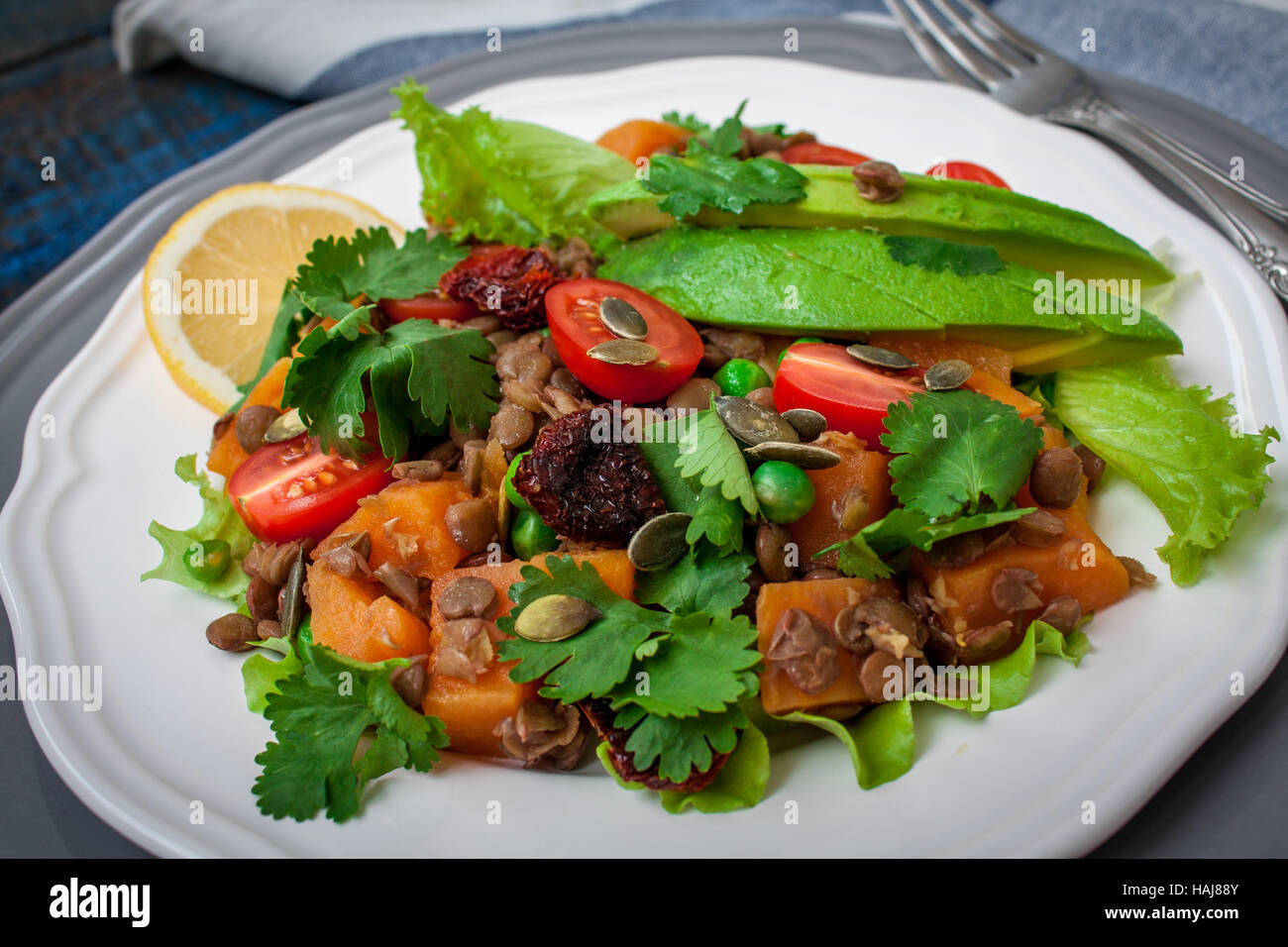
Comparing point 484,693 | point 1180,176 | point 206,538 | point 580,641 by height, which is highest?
point 1180,176

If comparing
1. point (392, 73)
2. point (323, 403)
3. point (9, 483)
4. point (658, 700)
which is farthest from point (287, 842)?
point (392, 73)

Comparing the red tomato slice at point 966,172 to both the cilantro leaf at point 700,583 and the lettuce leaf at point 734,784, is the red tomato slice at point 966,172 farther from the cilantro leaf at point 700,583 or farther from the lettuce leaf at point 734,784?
the lettuce leaf at point 734,784

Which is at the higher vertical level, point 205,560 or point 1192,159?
point 1192,159

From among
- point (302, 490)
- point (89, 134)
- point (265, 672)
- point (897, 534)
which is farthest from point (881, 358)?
point (89, 134)

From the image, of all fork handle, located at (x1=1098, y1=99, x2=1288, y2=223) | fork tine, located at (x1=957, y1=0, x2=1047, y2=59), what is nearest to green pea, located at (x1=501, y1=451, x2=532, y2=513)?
fork handle, located at (x1=1098, y1=99, x2=1288, y2=223)

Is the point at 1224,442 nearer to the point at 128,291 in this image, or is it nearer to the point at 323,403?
the point at 323,403

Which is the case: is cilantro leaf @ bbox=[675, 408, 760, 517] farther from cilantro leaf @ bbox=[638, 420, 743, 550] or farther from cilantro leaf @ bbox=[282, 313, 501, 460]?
cilantro leaf @ bbox=[282, 313, 501, 460]

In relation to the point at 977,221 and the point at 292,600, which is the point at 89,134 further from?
the point at 977,221

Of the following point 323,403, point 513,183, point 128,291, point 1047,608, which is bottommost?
point 1047,608
